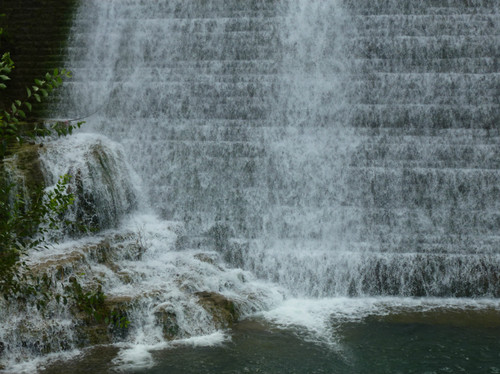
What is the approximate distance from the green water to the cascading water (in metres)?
0.73

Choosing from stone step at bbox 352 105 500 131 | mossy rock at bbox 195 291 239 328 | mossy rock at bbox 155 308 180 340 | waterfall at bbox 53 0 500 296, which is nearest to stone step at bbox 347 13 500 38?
waterfall at bbox 53 0 500 296

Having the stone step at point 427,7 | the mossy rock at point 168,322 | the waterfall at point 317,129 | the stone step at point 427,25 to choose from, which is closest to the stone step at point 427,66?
the waterfall at point 317,129

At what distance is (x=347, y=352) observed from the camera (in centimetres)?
870

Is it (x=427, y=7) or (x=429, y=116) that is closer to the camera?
(x=429, y=116)

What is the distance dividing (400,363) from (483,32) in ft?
29.6

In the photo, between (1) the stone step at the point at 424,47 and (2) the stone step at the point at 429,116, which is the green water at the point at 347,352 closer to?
(2) the stone step at the point at 429,116

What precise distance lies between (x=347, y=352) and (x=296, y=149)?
18.8 feet

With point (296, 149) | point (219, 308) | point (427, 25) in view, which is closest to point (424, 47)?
point (427, 25)

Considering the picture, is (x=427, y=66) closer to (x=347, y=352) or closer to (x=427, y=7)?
(x=427, y=7)

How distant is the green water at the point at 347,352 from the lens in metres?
8.19

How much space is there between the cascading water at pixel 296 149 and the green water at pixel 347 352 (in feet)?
2.39

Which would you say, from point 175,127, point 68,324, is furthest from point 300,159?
point 68,324

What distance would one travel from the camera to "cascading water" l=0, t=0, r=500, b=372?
1135cm

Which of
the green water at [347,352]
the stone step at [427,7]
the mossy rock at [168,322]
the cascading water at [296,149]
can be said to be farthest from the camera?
the stone step at [427,7]
